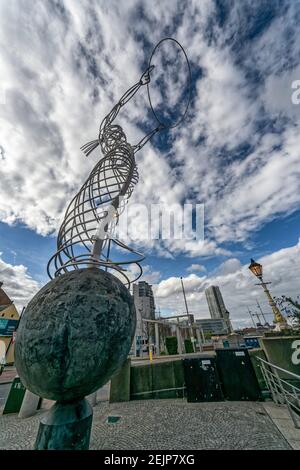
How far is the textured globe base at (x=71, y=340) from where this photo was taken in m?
1.40

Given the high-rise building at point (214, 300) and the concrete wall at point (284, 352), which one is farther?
the high-rise building at point (214, 300)

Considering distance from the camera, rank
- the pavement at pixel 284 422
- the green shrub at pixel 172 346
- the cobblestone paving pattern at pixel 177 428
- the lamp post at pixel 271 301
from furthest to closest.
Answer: the green shrub at pixel 172 346 < the lamp post at pixel 271 301 < the cobblestone paving pattern at pixel 177 428 < the pavement at pixel 284 422

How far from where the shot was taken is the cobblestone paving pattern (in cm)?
342

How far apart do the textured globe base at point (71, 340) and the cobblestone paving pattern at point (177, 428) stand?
3.33m

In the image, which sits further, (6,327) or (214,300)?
(214,300)

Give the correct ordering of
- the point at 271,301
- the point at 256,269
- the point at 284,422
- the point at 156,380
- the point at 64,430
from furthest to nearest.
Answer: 1. the point at 256,269
2. the point at 271,301
3. the point at 156,380
4. the point at 284,422
5. the point at 64,430

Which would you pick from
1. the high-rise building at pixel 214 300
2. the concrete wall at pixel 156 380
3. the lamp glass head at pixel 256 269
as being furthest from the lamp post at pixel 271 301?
the high-rise building at pixel 214 300

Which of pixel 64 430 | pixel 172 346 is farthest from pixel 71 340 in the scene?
pixel 172 346

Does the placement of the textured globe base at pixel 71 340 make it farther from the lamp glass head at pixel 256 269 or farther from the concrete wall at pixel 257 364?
the lamp glass head at pixel 256 269

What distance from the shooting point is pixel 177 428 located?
407cm

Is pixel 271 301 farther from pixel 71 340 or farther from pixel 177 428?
pixel 71 340

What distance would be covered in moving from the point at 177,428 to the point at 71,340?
4.40 meters

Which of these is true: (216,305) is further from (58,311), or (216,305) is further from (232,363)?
(58,311)

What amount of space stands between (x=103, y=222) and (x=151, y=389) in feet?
21.9
